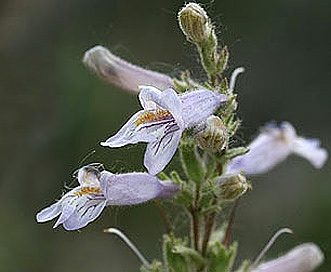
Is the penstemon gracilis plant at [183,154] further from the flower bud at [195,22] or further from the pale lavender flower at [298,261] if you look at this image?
the pale lavender flower at [298,261]

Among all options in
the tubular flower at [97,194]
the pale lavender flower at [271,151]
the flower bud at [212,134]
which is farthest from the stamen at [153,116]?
the pale lavender flower at [271,151]

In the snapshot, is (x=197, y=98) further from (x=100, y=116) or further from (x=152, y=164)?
(x=100, y=116)

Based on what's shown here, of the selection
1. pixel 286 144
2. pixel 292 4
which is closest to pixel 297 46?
pixel 292 4

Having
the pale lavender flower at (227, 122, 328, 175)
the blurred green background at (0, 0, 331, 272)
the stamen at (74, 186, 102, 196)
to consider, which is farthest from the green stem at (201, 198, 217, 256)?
the blurred green background at (0, 0, 331, 272)

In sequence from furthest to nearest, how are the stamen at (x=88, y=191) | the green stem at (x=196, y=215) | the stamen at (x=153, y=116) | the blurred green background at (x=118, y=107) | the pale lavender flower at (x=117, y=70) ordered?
1. the blurred green background at (x=118, y=107)
2. the pale lavender flower at (x=117, y=70)
3. the green stem at (x=196, y=215)
4. the stamen at (x=88, y=191)
5. the stamen at (x=153, y=116)

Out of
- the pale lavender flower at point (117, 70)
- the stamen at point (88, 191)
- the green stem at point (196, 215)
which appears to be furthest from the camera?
the pale lavender flower at point (117, 70)

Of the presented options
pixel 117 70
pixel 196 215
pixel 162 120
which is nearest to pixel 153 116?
pixel 162 120

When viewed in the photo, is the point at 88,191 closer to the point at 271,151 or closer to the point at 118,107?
the point at 271,151
